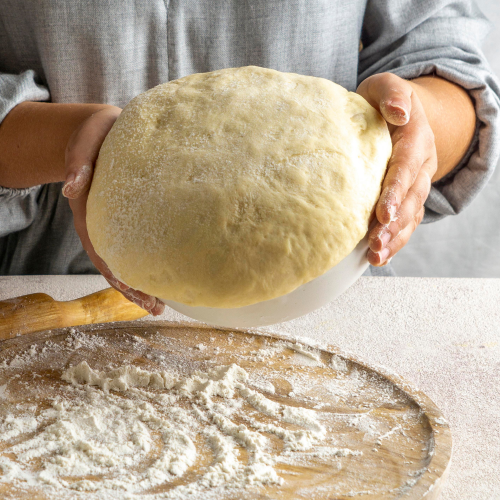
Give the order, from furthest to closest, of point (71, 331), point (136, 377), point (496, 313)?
point (496, 313) → point (71, 331) → point (136, 377)

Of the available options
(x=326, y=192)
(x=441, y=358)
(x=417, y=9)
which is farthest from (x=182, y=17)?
(x=441, y=358)

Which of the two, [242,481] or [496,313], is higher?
[242,481]

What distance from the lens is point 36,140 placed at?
3.31 ft

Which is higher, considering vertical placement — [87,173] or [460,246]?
[87,173]

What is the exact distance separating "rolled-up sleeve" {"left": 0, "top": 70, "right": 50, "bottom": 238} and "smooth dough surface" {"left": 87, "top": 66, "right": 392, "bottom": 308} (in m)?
0.53

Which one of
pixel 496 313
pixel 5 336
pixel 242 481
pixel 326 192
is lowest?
pixel 496 313

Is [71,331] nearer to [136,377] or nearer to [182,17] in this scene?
[136,377]

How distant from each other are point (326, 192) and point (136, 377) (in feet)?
1.47

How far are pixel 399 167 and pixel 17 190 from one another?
84cm

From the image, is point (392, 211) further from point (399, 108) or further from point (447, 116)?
point (447, 116)

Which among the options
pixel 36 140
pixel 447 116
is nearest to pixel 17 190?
pixel 36 140

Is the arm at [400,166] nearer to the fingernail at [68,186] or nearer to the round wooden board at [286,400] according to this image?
the round wooden board at [286,400]

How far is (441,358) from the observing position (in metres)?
1.02

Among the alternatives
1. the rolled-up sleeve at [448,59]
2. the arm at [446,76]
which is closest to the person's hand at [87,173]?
the arm at [446,76]
